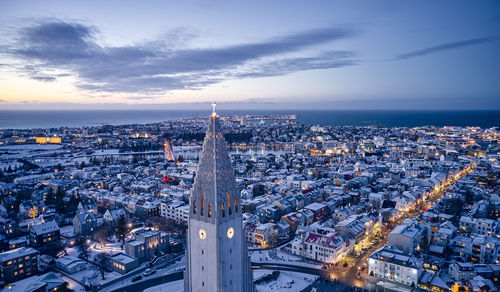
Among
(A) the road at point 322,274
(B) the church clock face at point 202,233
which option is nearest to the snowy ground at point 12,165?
(A) the road at point 322,274

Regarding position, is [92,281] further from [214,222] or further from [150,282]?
[214,222]

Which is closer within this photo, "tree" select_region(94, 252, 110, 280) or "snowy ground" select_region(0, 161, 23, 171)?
"tree" select_region(94, 252, 110, 280)

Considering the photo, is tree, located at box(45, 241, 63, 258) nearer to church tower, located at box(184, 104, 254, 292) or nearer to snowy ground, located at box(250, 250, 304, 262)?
snowy ground, located at box(250, 250, 304, 262)

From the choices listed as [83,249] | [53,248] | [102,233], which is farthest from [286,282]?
[53,248]

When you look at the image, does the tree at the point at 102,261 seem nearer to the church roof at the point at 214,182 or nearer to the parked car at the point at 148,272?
the parked car at the point at 148,272

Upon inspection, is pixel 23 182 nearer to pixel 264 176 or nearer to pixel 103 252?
pixel 103 252

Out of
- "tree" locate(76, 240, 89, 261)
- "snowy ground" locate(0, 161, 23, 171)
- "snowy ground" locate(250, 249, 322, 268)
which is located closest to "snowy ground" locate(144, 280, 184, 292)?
"snowy ground" locate(250, 249, 322, 268)
